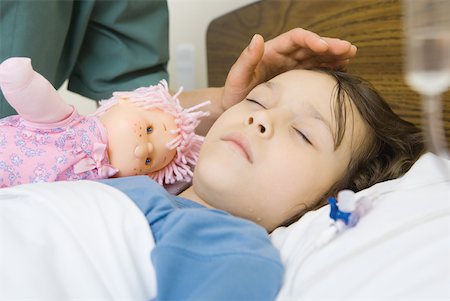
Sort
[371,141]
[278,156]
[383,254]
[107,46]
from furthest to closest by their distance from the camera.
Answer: [107,46]
[371,141]
[278,156]
[383,254]

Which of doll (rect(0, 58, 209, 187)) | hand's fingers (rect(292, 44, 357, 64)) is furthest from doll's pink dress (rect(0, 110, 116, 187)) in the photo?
hand's fingers (rect(292, 44, 357, 64))

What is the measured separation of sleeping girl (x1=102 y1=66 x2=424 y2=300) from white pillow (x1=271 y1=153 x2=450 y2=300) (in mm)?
43

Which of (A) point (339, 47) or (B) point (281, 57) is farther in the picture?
(B) point (281, 57)

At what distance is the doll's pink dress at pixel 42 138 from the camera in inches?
29.3

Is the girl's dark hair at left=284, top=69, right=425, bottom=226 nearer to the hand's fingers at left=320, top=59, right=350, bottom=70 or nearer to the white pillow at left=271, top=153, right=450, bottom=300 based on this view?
the hand's fingers at left=320, top=59, right=350, bottom=70

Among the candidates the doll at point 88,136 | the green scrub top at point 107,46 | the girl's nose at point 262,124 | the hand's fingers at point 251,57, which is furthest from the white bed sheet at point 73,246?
the green scrub top at point 107,46

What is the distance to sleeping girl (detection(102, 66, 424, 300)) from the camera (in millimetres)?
606

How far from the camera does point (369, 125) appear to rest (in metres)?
0.89

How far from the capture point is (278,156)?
795 mm

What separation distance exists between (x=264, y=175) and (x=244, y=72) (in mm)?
308

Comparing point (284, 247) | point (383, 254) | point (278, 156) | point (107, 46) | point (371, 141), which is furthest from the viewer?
point (107, 46)

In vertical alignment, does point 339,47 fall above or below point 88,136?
above

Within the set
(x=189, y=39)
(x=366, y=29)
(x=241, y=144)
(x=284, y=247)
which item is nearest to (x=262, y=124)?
(x=241, y=144)

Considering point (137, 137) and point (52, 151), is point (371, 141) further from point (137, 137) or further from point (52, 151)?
point (52, 151)
